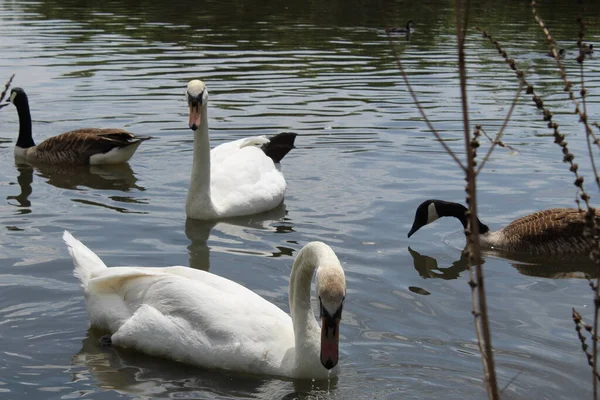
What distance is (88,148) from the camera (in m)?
12.0

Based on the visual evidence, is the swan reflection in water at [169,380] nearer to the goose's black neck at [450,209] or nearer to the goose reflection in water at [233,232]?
the goose reflection in water at [233,232]

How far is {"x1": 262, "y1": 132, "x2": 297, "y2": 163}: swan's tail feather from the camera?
36.6ft

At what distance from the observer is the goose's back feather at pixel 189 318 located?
19.3 feet

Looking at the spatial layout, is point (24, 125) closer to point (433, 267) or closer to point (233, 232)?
point (233, 232)

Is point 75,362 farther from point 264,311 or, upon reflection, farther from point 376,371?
point 376,371

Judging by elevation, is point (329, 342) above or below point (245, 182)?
above

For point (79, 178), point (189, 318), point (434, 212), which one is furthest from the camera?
point (79, 178)

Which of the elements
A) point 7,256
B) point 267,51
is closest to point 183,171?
point 7,256

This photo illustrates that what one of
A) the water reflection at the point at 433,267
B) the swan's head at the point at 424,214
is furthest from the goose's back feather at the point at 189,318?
the swan's head at the point at 424,214

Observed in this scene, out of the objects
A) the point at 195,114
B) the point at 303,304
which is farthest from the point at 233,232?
the point at 303,304

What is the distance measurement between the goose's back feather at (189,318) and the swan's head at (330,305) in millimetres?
741

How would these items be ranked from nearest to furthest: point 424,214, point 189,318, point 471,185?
1. point 471,185
2. point 189,318
3. point 424,214

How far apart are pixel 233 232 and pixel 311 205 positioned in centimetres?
112

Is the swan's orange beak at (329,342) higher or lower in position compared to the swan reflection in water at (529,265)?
higher
